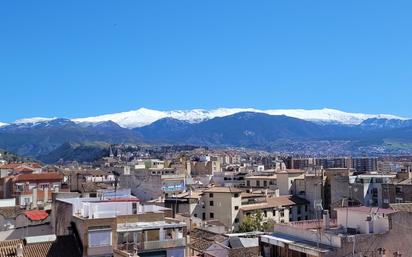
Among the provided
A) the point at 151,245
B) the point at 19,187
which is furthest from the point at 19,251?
the point at 19,187

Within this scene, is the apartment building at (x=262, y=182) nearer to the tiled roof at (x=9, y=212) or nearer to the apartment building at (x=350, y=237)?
the tiled roof at (x=9, y=212)

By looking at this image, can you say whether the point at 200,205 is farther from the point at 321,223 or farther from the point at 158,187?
the point at 321,223

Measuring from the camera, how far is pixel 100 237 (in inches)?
1101

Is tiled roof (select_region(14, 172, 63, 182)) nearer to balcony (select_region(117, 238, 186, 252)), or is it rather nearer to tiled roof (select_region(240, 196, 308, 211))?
tiled roof (select_region(240, 196, 308, 211))

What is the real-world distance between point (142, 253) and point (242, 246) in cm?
688

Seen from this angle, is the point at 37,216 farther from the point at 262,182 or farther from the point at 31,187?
the point at 262,182

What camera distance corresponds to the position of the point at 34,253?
28.8 meters

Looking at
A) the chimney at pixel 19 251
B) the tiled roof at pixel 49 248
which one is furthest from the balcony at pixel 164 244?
the chimney at pixel 19 251

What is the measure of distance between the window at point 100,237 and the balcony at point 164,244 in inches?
69.2

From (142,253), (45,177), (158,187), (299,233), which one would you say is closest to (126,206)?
(142,253)

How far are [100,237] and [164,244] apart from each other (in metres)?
3.15

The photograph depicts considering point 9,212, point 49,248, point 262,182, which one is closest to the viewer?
point 49,248

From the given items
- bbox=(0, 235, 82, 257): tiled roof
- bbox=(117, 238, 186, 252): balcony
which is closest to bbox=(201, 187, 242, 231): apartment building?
bbox=(0, 235, 82, 257): tiled roof

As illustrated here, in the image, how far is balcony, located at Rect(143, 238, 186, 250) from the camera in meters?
28.2
